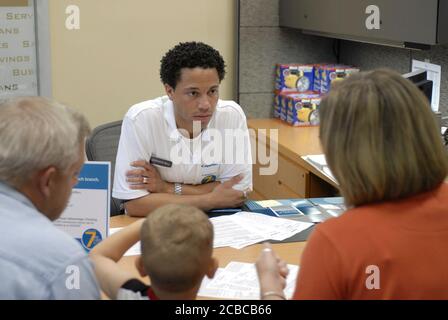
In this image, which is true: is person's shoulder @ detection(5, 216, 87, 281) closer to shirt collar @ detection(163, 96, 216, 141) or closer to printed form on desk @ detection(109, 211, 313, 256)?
printed form on desk @ detection(109, 211, 313, 256)

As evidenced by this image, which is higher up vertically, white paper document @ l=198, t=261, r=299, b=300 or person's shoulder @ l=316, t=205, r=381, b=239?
person's shoulder @ l=316, t=205, r=381, b=239

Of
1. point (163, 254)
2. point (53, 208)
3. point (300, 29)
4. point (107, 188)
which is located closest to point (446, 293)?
point (163, 254)

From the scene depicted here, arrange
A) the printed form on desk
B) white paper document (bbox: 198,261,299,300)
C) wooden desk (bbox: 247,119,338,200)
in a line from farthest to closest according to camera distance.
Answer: wooden desk (bbox: 247,119,338,200), the printed form on desk, white paper document (bbox: 198,261,299,300)

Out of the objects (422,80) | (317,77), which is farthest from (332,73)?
(422,80)

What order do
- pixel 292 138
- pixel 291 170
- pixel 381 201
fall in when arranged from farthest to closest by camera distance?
pixel 292 138, pixel 291 170, pixel 381 201

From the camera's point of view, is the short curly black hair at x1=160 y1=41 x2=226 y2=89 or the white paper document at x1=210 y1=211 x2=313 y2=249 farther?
the short curly black hair at x1=160 y1=41 x2=226 y2=89

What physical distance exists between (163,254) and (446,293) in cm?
49

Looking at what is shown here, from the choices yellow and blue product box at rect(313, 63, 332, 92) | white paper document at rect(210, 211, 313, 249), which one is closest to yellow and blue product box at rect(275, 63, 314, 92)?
yellow and blue product box at rect(313, 63, 332, 92)

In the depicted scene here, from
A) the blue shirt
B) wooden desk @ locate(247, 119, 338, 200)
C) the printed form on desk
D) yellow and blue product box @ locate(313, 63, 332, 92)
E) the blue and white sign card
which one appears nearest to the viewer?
the blue shirt

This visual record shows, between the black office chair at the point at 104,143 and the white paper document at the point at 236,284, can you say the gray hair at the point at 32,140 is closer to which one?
the white paper document at the point at 236,284

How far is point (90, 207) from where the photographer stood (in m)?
1.73

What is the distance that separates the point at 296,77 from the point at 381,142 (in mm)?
2547

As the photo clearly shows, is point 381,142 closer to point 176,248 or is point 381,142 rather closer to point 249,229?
point 176,248

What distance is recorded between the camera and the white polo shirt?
2.28 meters
